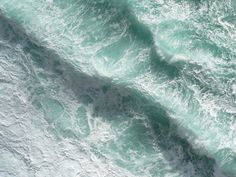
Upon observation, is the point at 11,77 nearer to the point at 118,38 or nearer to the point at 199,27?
the point at 118,38

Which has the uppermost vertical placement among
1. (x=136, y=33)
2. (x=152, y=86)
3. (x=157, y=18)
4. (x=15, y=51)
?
(x=157, y=18)

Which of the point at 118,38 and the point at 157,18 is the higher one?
the point at 157,18

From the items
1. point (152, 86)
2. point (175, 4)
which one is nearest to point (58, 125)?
point (152, 86)

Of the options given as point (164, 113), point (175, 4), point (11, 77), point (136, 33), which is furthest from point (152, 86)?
point (11, 77)

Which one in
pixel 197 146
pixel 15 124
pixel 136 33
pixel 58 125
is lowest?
pixel 15 124

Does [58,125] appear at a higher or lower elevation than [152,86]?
lower

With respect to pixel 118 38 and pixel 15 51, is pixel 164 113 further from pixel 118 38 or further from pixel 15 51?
pixel 15 51
